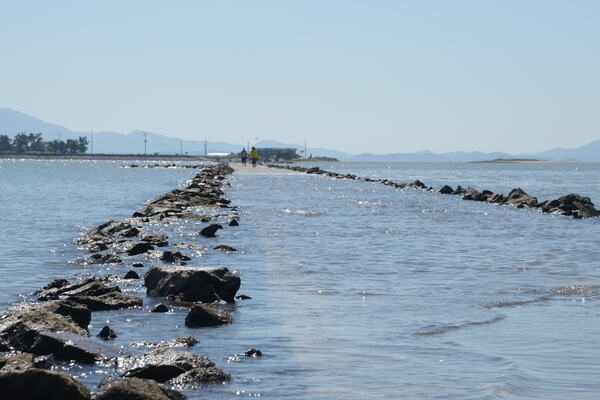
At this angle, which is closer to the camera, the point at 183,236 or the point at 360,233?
the point at 183,236

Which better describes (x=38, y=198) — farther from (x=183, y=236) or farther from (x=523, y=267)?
(x=523, y=267)

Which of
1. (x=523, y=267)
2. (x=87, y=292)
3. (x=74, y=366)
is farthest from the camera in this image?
(x=523, y=267)


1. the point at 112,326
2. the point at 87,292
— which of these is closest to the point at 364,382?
the point at 112,326

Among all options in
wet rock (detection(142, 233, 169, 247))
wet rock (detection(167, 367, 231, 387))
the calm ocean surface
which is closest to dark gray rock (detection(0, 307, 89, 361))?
the calm ocean surface

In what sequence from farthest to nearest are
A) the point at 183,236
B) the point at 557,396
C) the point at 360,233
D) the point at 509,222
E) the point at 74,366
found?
the point at 509,222
the point at 360,233
the point at 183,236
the point at 74,366
the point at 557,396

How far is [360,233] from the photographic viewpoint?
3209 cm

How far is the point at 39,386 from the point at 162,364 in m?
1.97

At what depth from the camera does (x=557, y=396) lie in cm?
1020

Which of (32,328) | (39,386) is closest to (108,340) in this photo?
(32,328)

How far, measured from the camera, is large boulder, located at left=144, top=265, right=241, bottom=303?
15.8m

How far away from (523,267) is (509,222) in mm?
16672

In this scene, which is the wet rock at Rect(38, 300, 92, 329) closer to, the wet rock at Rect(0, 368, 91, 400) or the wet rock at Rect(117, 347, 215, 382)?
the wet rock at Rect(117, 347, 215, 382)

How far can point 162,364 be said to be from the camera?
1046 centimetres

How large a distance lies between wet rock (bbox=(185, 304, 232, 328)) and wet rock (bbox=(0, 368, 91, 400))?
4.88 m
